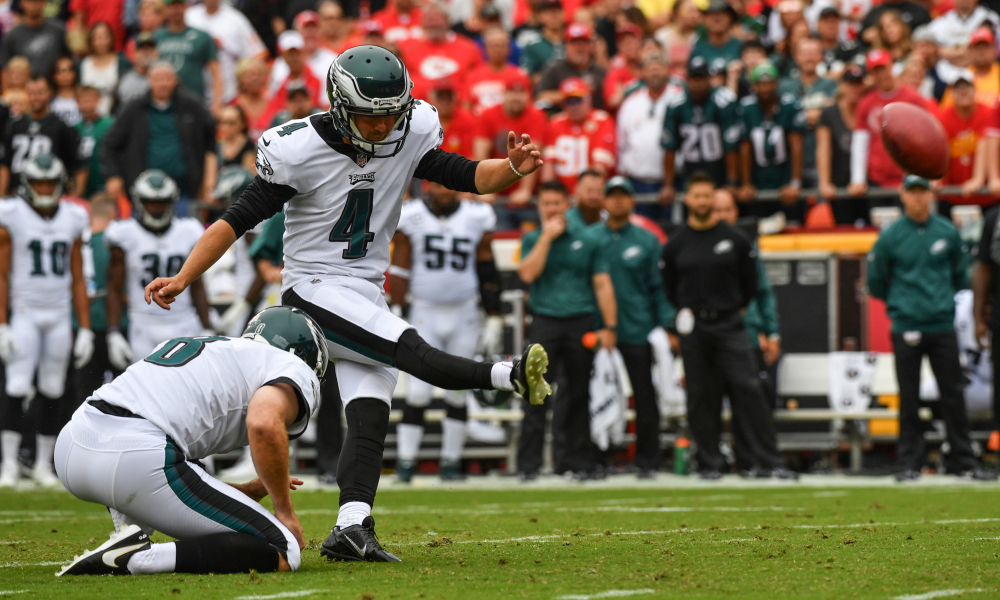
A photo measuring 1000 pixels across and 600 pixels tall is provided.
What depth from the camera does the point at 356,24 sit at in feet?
47.7

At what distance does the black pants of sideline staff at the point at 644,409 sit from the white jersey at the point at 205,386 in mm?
5546

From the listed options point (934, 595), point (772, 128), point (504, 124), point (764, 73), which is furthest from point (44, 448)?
point (934, 595)

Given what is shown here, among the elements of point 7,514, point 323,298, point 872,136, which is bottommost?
point 7,514

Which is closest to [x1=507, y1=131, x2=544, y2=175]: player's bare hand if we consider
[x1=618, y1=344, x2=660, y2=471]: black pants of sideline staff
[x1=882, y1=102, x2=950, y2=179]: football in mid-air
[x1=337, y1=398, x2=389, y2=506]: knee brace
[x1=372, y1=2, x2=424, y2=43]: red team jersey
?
[x1=337, y1=398, x2=389, y2=506]: knee brace

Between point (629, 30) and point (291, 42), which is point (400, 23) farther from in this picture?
point (629, 30)

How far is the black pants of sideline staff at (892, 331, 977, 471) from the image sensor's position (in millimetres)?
9133

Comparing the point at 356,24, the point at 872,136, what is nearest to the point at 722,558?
the point at 872,136

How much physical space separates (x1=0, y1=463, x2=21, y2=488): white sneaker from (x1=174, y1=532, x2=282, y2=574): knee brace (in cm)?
556

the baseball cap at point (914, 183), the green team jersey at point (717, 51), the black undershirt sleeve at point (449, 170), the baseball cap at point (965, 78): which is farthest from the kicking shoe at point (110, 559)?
the green team jersey at point (717, 51)

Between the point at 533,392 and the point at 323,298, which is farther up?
the point at 323,298

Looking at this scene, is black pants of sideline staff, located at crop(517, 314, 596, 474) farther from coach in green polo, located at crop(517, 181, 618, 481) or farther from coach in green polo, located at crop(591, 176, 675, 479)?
coach in green polo, located at crop(591, 176, 675, 479)

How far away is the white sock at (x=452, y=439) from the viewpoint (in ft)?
31.2

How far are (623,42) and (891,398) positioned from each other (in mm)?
4411

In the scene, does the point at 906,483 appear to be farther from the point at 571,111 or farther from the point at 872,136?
the point at 571,111
